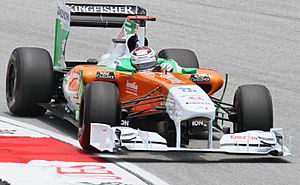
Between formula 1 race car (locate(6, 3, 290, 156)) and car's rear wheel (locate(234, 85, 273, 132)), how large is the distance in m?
0.01

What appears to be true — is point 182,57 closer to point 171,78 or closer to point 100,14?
point 100,14

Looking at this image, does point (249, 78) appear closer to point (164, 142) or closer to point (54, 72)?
point (54, 72)

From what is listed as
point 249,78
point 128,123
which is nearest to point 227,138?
point 128,123

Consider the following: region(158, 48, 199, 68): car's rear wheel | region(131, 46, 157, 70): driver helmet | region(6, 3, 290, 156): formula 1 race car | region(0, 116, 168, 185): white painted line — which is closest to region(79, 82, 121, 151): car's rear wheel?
region(6, 3, 290, 156): formula 1 race car

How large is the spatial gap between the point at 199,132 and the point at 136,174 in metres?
1.58

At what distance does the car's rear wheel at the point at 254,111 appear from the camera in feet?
41.2

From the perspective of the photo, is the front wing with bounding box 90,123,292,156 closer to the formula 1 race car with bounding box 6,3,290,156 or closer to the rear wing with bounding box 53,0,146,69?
the formula 1 race car with bounding box 6,3,290,156

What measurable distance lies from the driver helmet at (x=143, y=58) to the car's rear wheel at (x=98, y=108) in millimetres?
1036

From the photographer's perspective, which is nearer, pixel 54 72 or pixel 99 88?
pixel 99 88

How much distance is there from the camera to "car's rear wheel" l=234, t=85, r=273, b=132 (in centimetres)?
1255

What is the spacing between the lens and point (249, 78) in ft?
60.4

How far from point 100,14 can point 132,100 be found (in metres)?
2.70

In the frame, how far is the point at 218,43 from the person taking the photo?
2131 centimetres

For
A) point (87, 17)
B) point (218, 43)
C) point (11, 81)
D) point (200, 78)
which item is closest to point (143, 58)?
point (200, 78)
